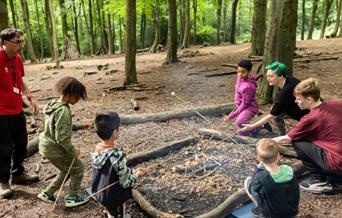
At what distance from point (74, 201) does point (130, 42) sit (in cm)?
656

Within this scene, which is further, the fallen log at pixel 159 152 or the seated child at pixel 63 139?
the fallen log at pixel 159 152

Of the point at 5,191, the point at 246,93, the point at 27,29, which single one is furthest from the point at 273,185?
the point at 27,29

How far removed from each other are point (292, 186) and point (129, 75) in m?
7.66

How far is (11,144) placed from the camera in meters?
4.60

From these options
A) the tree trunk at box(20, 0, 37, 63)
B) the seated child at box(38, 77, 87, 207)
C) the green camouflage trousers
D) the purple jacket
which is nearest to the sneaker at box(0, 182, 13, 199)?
the seated child at box(38, 77, 87, 207)

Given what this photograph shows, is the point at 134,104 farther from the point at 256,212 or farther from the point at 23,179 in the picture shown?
the point at 256,212

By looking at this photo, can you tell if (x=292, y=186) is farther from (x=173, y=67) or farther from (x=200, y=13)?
Result: (x=200, y=13)

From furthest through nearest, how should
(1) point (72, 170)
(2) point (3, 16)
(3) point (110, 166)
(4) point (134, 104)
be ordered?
(4) point (134, 104), (2) point (3, 16), (1) point (72, 170), (3) point (110, 166)

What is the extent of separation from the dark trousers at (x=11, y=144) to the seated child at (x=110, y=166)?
1.65m

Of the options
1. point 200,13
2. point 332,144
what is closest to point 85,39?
point 200,13

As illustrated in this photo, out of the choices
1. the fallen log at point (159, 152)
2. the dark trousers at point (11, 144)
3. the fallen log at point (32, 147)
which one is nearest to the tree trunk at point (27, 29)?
the fallen log at point (32, 147)

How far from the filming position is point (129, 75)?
34.2 ft

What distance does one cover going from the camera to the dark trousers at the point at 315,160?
164 inches

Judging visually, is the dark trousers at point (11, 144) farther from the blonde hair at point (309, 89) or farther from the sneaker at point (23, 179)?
the blonde hair at point (309, 89)
